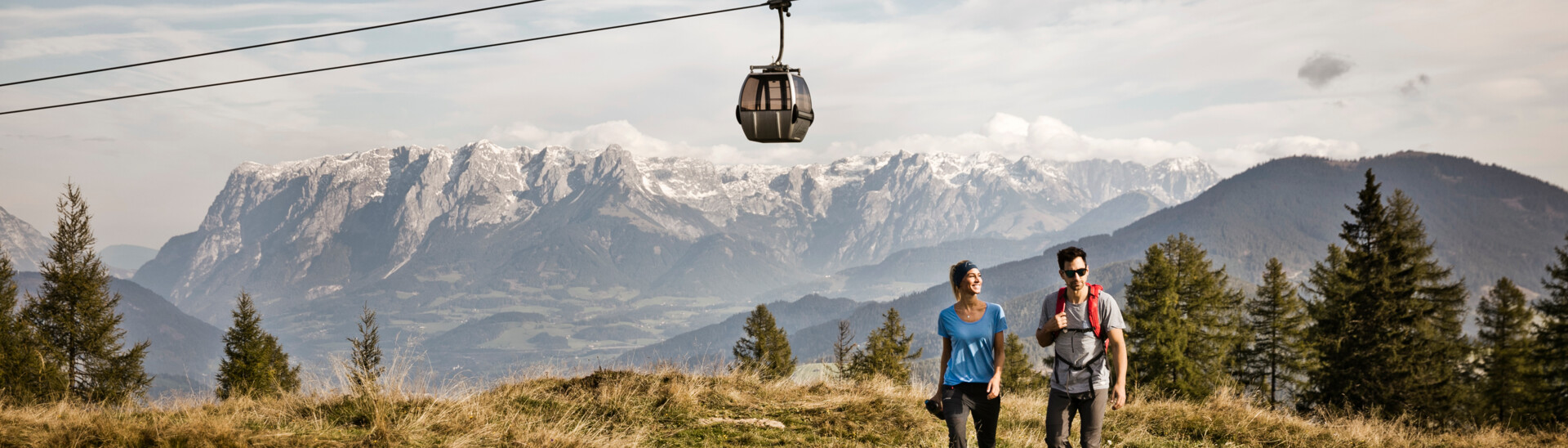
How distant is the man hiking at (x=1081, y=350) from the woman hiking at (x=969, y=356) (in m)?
0.48

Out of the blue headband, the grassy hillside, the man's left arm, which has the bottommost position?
the grassy hillside

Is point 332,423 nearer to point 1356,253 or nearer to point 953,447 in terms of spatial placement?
point 953,447

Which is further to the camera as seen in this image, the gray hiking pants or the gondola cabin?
the gondola cabin

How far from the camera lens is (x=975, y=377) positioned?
665cm

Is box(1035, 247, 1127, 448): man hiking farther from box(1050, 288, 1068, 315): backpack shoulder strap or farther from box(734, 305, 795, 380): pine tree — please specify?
box(734, 305, 795, 380): pine tree

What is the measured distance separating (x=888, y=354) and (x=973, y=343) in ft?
130

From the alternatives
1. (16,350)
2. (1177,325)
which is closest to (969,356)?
(1177,325)

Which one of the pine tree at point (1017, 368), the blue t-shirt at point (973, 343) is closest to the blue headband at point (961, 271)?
the blue t-shirt at point (973, 343)

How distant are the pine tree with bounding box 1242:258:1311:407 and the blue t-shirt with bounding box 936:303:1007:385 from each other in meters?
32.9

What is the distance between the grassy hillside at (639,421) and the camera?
7055 mm

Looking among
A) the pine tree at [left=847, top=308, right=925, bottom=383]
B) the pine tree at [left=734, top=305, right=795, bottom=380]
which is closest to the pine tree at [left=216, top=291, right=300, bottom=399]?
the pine tree at [left=734, top=305, right=795, bottom=380]

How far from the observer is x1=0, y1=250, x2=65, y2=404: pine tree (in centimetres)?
2577

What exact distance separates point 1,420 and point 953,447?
326 inches

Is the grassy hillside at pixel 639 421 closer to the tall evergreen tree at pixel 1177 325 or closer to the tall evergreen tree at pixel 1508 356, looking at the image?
the tall evergreen tree at pixel 1177 325
